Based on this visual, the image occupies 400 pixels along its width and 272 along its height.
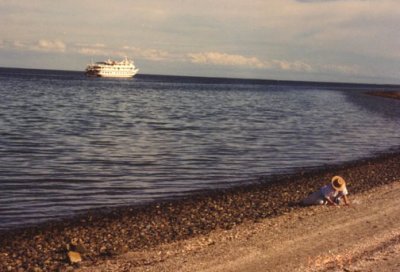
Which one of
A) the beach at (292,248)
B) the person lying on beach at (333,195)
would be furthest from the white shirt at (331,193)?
the beach at (292,248)

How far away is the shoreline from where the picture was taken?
10.6 m

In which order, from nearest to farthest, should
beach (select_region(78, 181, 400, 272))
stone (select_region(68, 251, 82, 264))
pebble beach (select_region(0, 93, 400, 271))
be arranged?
beach (select_region(78, 181, 400, 272))
stone (select_region(68, 251, 82, 264))
pebble beach (select_region(0, 93, 400, 271))

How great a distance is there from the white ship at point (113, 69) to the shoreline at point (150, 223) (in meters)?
159

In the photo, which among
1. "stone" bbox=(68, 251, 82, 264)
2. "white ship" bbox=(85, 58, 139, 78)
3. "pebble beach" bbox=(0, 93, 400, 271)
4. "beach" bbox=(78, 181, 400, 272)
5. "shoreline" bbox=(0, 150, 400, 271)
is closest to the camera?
"beach" bbox=(78, 181, 400, 272)

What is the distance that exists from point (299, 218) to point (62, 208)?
6.86 m

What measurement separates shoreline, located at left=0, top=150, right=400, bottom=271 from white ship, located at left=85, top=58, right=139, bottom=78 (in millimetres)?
158693

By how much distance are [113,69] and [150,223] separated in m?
164

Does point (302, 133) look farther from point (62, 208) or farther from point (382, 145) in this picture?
point (62, 208)

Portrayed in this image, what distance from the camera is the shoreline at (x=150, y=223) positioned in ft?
34.6

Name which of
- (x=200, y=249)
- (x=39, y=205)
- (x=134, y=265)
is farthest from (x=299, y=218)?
(x=39, y=205)

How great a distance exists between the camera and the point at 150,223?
12.9 m

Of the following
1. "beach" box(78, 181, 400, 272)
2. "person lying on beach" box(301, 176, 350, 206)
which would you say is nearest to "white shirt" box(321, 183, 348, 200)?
"person lying on beach" box(301, 176, 350, 206)

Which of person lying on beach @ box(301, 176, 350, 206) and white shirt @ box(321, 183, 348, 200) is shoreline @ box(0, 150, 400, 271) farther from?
white shirt @ box(321, 183, 348, 200)

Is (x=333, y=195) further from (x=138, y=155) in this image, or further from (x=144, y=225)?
(x=138, y=155)
